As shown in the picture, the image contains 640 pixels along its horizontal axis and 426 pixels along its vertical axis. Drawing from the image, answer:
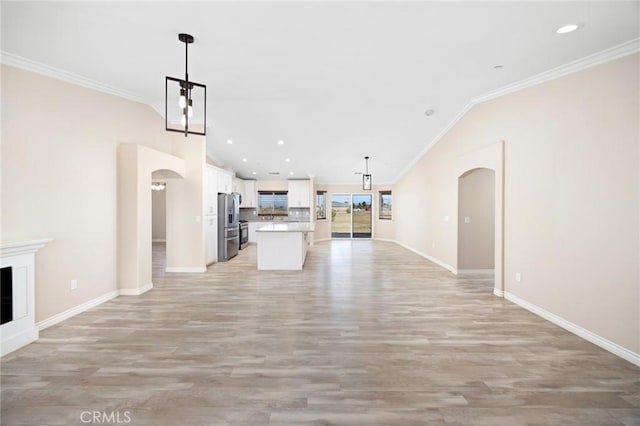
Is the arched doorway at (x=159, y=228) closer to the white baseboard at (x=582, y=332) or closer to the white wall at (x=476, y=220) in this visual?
the white wall at (x=476, y=220)

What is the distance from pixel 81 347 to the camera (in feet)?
9.93

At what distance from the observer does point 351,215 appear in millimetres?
12844

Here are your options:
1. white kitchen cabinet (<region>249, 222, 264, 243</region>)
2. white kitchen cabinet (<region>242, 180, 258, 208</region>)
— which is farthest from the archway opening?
white kitchen cabinet (<region>242, 180, 258, 208</region>)

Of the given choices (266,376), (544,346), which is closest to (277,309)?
(266,376)

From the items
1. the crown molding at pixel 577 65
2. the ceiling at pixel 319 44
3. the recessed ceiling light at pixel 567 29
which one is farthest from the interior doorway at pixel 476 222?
the recessed ceiling light at pixel 567 29

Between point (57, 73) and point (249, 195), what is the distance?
26.1 feet

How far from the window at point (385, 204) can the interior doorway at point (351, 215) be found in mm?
437

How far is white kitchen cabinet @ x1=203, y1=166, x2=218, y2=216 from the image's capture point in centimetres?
687

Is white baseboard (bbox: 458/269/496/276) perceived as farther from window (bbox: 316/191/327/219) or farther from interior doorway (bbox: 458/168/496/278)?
window (bbox: 316/191/327/219)

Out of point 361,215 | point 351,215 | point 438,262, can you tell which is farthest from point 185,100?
point 361,215

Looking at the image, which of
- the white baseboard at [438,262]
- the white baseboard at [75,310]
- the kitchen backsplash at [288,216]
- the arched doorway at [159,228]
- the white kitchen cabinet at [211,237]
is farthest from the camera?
the kitchen backsplash at [288,216]

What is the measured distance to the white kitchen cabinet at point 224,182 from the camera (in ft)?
25.7

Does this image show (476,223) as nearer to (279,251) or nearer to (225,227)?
(279,251)

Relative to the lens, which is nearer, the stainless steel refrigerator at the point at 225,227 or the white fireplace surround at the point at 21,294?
the white fireplace surround at the point at 21,294
